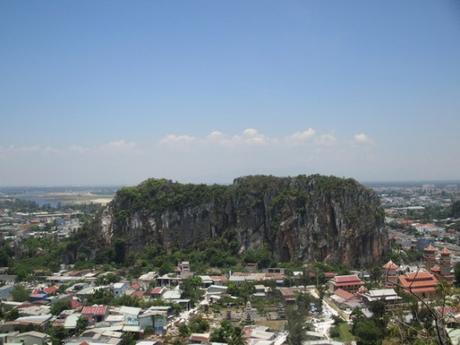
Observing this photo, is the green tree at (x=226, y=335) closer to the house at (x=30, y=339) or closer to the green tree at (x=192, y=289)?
the house at (x=30, y=339)

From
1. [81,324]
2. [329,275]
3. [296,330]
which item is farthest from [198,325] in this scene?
[329,275]

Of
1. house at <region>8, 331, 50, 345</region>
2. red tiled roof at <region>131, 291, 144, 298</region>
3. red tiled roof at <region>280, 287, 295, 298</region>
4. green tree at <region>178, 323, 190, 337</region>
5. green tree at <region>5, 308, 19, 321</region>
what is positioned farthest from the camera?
red tiled roof at <region>131, 291, 144, 298</region>

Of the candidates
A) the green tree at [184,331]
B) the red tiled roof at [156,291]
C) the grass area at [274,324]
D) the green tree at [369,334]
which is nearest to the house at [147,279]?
Result: the red tiled roof at [156,291]

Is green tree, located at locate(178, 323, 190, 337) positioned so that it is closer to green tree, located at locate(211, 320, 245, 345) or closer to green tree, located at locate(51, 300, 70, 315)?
green tree, located at locate(211, 320, 245, 345)

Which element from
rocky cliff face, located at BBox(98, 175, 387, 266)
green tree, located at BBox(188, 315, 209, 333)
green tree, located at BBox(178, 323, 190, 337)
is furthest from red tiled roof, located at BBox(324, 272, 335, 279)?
green tree, located at BBox(178, 323, 190, 337)

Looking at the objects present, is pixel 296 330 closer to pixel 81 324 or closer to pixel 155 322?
pixel 155 322

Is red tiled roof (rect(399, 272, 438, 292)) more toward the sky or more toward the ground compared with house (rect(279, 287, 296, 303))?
more toward the sky

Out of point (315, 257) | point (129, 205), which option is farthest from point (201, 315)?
point (129, 205)
